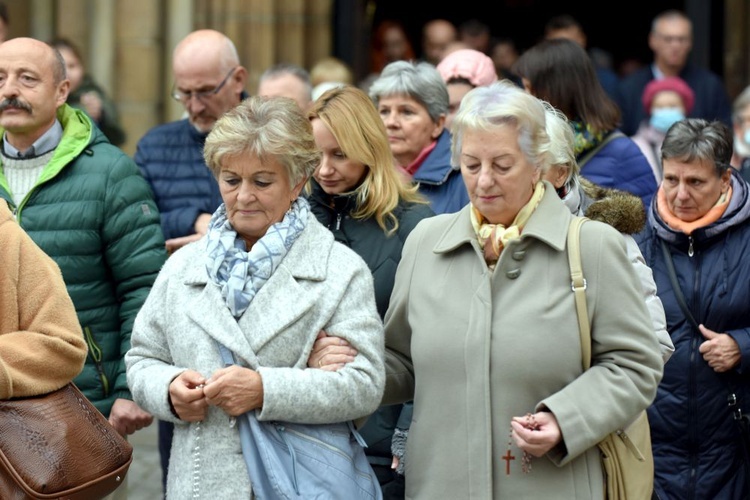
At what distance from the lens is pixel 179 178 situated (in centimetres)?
614

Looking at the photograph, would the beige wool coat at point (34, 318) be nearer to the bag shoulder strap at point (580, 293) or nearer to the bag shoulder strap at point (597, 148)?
the bag shoulder strap at point (580, 293)

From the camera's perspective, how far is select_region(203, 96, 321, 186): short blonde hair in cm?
414

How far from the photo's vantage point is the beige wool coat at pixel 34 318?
4113 millimetres

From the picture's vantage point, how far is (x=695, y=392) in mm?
5258

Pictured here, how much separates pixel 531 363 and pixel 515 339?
7 centimetres

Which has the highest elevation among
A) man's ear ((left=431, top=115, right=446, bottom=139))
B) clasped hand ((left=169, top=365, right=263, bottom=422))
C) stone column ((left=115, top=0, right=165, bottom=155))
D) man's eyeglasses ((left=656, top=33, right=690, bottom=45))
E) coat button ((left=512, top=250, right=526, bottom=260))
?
coat button ((left=512, top=250, right=526, bottom=260))

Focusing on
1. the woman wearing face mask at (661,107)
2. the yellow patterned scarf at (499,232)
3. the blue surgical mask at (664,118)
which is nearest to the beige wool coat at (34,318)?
the yellow patterned scarf at (499,232)

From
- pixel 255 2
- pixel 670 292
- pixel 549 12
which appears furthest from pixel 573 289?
pixel 549 12

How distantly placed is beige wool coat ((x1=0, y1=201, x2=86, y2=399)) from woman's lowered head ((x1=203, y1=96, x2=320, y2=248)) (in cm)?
54

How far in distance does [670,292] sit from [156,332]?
1.98 metres

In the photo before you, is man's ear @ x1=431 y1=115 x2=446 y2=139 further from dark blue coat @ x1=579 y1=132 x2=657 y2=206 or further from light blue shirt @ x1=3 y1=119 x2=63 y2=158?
light blue shirt @ x1=3 y1=119 x2=63 y2=158

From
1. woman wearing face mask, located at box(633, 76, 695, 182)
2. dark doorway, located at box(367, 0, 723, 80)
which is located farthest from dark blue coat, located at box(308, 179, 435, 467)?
dark doorway, located at box(367, 0, 723, 80)

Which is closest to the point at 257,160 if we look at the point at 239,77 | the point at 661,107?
the point at 239,77

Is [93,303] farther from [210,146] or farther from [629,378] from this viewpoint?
[629,378]
